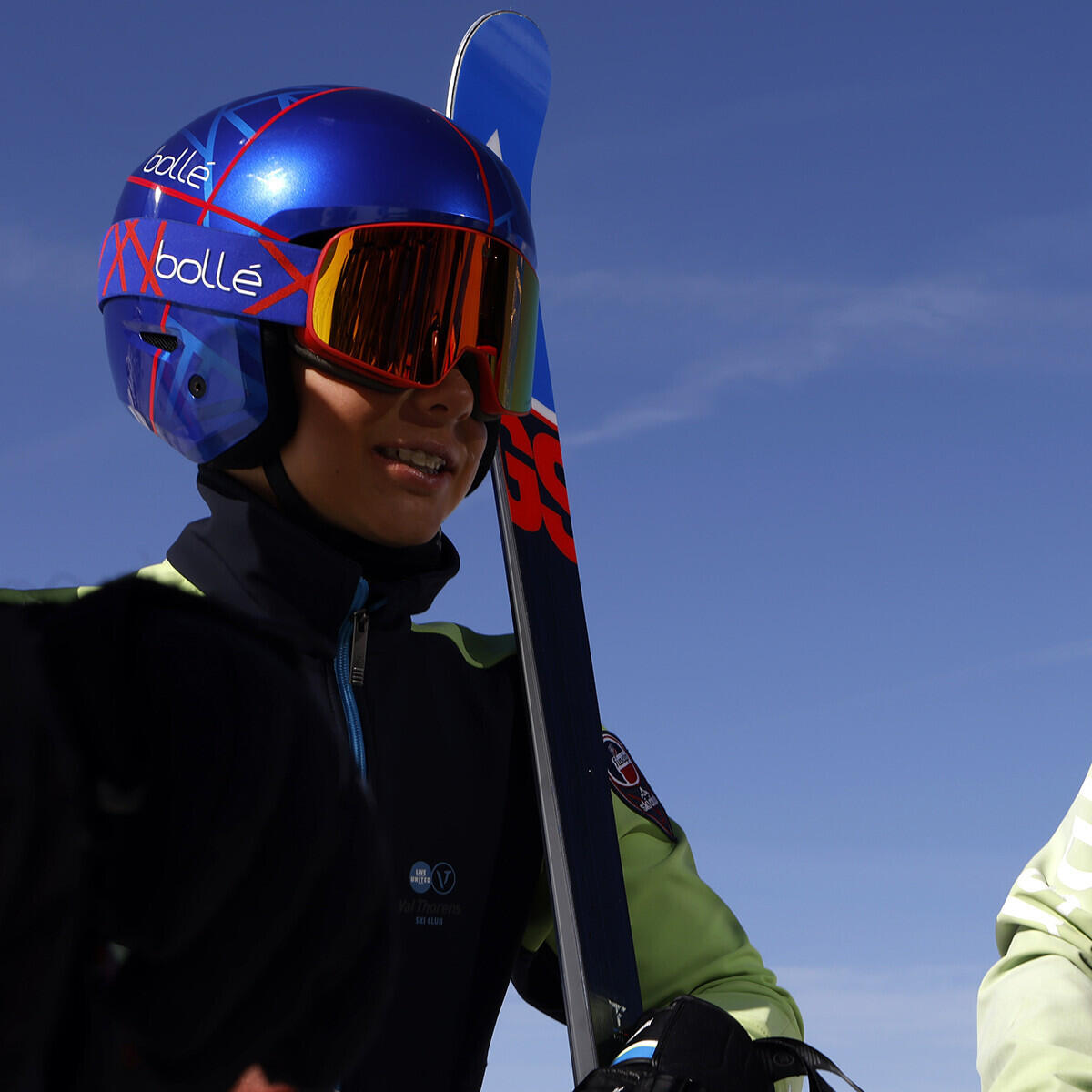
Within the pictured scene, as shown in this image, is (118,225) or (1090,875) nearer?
(118,225)

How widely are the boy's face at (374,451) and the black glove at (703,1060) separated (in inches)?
33.5

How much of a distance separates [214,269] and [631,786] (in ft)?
4.09

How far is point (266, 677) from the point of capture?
169 centimetres

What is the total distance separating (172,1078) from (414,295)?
117 cm

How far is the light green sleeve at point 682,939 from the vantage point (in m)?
2.42

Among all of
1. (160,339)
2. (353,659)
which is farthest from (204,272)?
(353,659)

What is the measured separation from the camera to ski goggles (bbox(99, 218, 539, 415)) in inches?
81.8

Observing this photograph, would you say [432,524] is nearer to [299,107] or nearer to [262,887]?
[299,107]

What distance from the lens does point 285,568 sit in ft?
6.76

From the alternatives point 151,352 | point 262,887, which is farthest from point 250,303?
point 262,887

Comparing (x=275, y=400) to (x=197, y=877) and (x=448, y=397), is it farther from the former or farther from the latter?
(x=197, y=877)

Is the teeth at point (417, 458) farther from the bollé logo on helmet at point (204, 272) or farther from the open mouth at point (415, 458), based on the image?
the bollé logo on helmet at point (204, 272)

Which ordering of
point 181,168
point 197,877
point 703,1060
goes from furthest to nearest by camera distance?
point 181,168
point 703,1060
point 197,877

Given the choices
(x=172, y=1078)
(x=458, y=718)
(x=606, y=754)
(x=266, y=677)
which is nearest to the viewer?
(x=172, y=1078)
